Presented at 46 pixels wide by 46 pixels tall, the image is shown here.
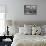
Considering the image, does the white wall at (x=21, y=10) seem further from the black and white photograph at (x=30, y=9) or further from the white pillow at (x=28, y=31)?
the white pillow at (x=28, y=31)

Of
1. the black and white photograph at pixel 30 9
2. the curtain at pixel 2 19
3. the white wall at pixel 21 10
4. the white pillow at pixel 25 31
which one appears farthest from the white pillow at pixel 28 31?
the curtain at pixel 2 19

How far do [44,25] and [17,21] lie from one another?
3.71ft

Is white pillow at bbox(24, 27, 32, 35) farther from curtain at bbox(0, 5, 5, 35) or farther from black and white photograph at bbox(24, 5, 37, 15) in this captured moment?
curtain at bbox(0, 5, 5, 35)

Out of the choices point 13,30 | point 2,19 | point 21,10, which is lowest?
point 13,30

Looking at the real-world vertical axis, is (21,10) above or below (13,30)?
above

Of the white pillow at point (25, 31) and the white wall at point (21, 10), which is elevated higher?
the white wall at point (21, 10)

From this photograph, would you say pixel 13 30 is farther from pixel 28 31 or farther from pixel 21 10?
pixel 21 10

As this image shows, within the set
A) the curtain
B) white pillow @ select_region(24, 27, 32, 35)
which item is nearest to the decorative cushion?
the curtain

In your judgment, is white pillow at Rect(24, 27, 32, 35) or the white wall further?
the white wall

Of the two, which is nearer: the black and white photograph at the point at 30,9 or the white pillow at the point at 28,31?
the white pillow at the point at 28,31

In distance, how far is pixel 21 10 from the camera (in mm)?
4770

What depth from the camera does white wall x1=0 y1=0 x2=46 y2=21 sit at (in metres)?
4.74

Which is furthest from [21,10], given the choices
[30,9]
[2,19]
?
[2,19]

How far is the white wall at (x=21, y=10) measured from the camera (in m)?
4.74
